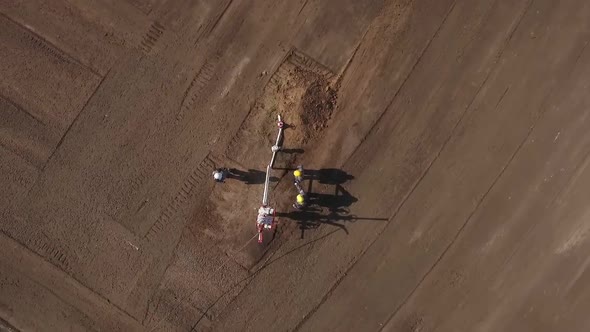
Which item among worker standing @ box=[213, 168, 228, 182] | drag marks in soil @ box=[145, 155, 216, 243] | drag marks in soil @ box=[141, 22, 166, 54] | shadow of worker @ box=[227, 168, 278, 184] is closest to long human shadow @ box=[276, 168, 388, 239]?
shadow of worker @ box=[227, 168, 278, 184]

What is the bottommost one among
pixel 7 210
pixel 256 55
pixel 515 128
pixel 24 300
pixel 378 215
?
pixel 24 300


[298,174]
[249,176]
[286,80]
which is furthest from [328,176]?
[286,80]

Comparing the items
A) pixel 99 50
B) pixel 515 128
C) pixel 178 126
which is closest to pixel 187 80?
pixel 178 126

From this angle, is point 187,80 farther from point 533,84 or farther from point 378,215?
point 533,84

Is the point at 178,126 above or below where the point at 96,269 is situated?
above

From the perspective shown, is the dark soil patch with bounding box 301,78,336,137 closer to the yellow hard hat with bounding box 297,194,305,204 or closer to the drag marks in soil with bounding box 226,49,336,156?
the drag marks in soil with bounding box 226,49,336,156

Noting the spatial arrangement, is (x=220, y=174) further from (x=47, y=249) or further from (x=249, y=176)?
(x=47, y=249)
